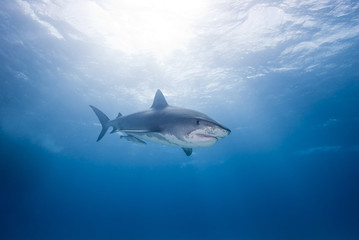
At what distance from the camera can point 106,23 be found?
11.1 m

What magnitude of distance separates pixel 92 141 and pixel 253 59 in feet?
99.0

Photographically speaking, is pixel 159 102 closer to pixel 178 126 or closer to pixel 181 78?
pixel 178 126

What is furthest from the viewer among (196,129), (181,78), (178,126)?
(181,78)

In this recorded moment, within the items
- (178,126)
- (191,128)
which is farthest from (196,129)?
(178,126)

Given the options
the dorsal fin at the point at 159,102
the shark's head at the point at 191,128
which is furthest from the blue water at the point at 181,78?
the shark's head at the point at 191,128

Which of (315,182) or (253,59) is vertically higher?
(315,182)

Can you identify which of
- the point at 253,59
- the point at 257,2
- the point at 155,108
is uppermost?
the point at 253,59

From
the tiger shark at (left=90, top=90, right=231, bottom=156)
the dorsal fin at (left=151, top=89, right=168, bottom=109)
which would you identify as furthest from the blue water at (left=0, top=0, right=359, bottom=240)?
the tiger shark at (left=90, top=90, right=231, bottom=156)

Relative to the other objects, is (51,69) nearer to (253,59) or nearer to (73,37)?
(73,37)

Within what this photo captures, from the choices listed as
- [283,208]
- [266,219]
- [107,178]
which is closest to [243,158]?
[107,178]

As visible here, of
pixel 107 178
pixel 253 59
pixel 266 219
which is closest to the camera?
pixel 253 59

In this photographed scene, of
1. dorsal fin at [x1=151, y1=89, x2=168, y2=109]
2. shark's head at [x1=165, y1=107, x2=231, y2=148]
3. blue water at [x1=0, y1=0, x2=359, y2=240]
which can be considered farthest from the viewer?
blue water at [x1=0, y1=0, x2=359, y2=240]

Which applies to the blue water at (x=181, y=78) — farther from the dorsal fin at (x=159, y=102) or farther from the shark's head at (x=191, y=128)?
the shark's head at (x=191, y=128)

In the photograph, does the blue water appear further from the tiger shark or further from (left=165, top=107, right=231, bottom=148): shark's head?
(left=165, top=107, right=231, bottom=148): shark's head
